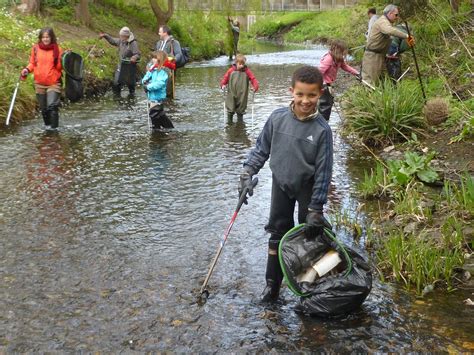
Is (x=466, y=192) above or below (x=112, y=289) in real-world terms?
above

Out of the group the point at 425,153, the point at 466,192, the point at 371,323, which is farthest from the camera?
the point at 425,153

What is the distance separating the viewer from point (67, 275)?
18.0 ft

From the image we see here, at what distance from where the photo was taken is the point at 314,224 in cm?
454

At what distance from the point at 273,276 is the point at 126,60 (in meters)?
12.7

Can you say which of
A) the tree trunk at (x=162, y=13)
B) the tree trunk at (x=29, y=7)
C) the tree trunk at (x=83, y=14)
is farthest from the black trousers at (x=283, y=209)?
the tree trunk at (x=162, y=13)

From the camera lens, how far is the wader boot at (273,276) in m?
4.97

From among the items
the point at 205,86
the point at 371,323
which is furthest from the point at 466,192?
the point at 205,86

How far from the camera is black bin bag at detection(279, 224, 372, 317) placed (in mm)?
4531

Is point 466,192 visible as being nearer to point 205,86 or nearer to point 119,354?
point 119,354

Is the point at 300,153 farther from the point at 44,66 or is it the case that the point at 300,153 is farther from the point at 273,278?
the point at 44,66

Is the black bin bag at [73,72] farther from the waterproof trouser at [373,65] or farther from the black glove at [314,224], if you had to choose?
the black glove at [314,224]

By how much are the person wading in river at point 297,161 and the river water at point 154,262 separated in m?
0.68

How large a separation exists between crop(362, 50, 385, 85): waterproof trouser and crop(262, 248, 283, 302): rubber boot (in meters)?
8.26

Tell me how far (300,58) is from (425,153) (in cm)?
2280
